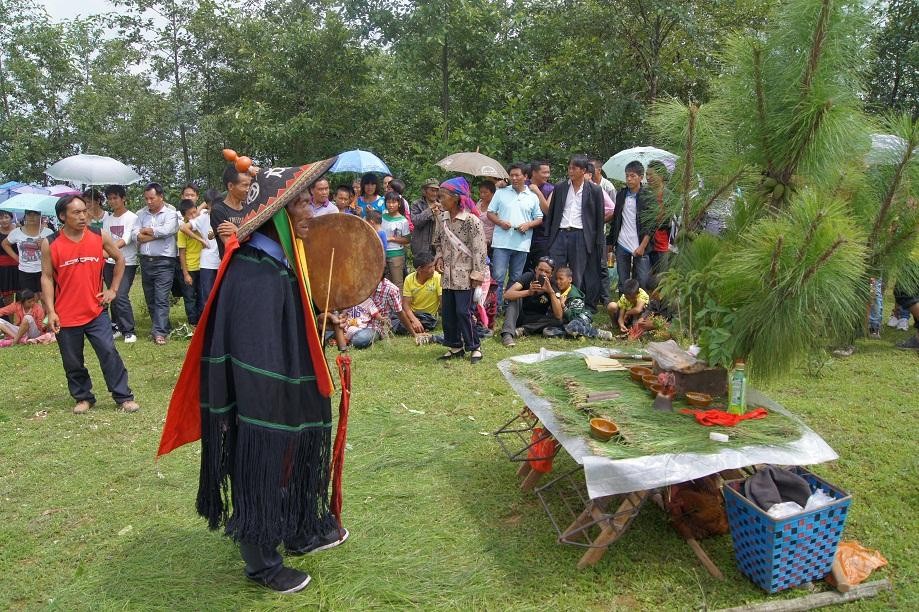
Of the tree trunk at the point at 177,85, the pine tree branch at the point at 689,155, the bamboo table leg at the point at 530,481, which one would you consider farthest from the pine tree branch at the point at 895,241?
the tree trunk at the point at 177,85

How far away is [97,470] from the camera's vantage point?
4.93 metres

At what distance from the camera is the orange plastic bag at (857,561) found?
3.33 meters

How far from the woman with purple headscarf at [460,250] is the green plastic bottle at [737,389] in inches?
142

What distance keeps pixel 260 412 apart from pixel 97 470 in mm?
2568

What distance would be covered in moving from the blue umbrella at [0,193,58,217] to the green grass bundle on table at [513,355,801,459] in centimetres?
786

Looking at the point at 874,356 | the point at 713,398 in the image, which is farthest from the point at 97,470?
the point at 874,356

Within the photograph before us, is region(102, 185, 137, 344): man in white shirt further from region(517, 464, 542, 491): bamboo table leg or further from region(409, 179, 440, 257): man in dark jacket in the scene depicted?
region(517, 464, 542, 491): bamboo table leg

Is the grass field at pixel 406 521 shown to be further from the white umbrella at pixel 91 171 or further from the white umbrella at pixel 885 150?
the white umbrella at pixel 91 171

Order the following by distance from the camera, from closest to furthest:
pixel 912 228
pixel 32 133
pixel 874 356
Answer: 1. pixel 912 228
2. pixel 874 356
3. pixel 32 133

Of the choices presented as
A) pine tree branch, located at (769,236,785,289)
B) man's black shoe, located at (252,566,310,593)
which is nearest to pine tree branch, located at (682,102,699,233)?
pine tree branch, located at (769,236,785,289)

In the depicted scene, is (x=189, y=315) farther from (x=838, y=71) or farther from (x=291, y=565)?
(x=838, y=71)

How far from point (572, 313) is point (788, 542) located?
5.32 m

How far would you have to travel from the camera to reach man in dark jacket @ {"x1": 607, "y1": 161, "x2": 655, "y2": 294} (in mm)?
8570

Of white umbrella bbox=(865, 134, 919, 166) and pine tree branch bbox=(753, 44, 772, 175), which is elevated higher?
pine tree branch bbox=(753, 44, 772, 175)
